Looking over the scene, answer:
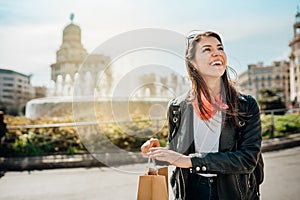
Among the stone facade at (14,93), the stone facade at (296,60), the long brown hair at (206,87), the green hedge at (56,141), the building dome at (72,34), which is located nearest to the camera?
the long brown hair at (206,87)

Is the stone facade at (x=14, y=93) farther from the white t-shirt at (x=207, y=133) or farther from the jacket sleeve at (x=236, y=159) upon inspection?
the jacket sleeve at (x=236, y=159)

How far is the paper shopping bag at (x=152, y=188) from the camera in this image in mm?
1354

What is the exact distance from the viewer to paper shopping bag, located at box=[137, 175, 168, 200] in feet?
4.44

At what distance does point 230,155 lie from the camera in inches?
55.4

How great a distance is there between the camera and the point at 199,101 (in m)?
1.52

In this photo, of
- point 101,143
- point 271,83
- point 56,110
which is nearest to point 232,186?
point 101,143

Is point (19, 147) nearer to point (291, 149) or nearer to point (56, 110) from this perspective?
point (56, 110)

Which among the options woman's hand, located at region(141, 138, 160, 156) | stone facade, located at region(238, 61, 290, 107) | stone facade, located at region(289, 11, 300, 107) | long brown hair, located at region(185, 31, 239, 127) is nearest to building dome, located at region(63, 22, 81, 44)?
stone facade, located at region(289, 11, 300, 107)

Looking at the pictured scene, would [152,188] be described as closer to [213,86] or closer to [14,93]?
[213,86]

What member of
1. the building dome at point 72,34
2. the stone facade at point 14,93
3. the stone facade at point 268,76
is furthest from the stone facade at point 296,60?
the stone facade at point 14,93

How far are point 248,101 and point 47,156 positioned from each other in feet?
21.7

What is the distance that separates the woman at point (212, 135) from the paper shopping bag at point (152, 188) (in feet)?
0.32

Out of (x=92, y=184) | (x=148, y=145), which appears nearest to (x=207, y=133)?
(x=148, y=145)

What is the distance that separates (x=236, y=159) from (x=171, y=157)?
0.29 meters
